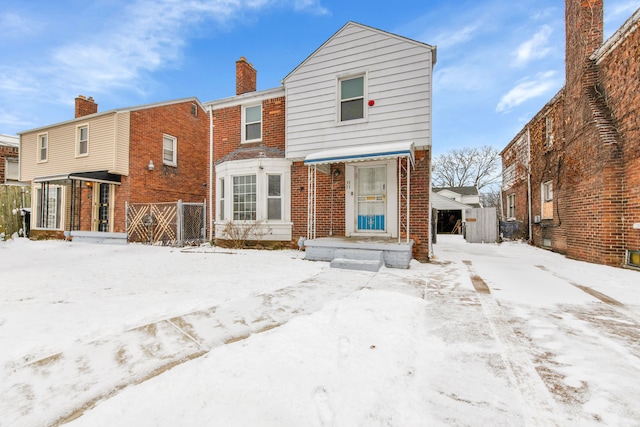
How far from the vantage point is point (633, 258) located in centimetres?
650

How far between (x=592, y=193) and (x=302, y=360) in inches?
366

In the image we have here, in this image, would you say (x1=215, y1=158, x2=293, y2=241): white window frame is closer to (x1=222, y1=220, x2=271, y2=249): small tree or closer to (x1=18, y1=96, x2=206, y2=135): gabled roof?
(x1=222, y1=220, x2=271, y2=249): small tree

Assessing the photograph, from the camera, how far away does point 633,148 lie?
645 cm

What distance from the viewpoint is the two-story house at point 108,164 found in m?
12.6

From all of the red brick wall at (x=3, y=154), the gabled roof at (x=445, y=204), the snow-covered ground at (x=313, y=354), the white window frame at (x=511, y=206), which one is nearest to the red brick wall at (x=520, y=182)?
the white window frame at (x=511, y=206)

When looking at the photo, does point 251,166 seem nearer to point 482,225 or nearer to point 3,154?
point 482,225

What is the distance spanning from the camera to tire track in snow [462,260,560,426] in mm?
1769

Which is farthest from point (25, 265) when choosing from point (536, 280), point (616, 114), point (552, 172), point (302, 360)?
point (552, 172)

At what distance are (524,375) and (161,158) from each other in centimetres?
1583

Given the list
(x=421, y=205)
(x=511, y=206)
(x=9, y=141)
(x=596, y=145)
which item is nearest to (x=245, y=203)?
(x=421, y=205)

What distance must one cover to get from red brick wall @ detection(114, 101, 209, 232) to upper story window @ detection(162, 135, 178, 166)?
0.18 meters

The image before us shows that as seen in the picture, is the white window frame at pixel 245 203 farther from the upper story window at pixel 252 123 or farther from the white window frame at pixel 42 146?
the white window frame at pixel 42 146

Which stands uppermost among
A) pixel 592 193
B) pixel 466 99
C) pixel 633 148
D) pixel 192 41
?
pixel 192 41

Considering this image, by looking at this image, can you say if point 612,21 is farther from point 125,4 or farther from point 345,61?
point 125,4
